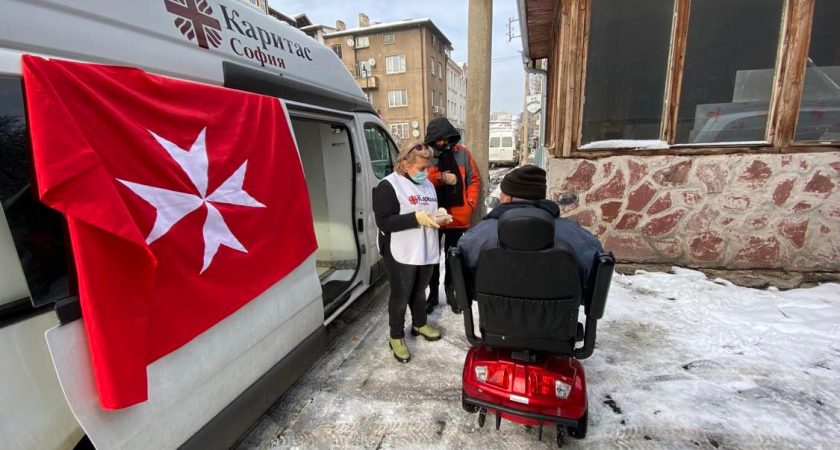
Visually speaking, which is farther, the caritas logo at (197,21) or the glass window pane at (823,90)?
the glass window pane at (823,90)

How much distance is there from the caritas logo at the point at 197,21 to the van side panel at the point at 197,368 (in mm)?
1322

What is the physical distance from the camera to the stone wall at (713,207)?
3791mm

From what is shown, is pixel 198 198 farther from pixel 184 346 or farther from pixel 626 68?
pixel 626 68

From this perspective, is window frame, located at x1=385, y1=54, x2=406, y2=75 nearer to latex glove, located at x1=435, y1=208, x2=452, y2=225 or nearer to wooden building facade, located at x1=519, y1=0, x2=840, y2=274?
wooden building facade, located at x1=519, y1=0, x2=840, y2=274

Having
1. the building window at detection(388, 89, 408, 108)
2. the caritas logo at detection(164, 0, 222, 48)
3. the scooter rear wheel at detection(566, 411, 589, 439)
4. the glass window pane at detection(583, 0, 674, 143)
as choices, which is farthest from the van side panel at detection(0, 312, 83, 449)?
the building window at detection(388, 89, 408, 108)

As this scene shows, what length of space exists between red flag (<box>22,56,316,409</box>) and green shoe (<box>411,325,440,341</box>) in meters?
1.54

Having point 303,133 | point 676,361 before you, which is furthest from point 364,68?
point 676,361

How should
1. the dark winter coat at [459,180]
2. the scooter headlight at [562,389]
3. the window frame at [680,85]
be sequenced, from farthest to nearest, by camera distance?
the window frame at [680,85] < the dark winter coat at [459,180] < the scooter headlight at [562,389]

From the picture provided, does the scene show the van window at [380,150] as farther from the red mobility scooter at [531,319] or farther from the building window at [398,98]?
the building window at [398,98]

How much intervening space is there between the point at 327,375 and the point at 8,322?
1917 mm

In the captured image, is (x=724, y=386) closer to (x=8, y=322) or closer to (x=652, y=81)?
(x=652, y=81)

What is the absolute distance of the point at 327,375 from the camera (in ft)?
9.08

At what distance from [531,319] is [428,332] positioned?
1.55 metres

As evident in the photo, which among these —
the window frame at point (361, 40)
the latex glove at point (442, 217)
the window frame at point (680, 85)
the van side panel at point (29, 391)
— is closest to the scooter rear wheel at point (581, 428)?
the latex glove at point (442, 217)
